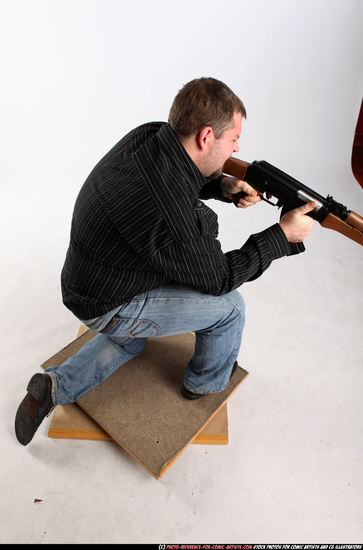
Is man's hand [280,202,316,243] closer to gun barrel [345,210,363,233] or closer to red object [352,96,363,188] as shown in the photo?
gun barrel [345,210,363,233]

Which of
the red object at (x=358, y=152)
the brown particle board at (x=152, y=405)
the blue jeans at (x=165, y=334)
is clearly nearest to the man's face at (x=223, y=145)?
the blue jeans at (x=165, y=334)

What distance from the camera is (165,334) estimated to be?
1.62 m

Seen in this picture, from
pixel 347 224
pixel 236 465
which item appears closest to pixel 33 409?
pixel 236 465

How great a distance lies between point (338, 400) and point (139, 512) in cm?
107

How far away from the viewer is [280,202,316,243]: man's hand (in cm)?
149

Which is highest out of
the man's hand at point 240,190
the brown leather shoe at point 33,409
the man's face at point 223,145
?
the man's face at point 223,145

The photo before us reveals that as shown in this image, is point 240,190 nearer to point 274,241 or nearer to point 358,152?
point 274,241

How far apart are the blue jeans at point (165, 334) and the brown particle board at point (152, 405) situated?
0.06 m

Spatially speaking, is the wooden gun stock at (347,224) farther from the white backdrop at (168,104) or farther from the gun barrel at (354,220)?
the white backdrop at (168,104)

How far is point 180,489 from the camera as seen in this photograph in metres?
1.57

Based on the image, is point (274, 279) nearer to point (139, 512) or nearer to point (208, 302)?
point (208, 302)

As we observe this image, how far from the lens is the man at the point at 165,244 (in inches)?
49.8

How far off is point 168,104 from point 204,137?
7.89ft

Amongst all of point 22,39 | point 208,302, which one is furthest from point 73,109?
point 208,302
